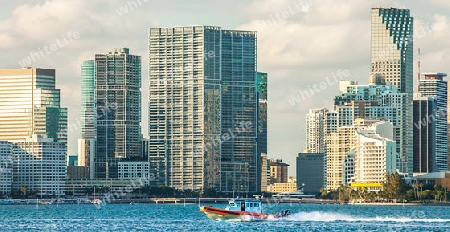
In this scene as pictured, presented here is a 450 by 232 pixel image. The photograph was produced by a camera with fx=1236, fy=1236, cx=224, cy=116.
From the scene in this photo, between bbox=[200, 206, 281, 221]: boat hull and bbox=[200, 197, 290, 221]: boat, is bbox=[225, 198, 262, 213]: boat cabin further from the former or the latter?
bbox=[200, 206, 281, 221]: boat hull

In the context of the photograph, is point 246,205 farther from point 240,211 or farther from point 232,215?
point 232,215

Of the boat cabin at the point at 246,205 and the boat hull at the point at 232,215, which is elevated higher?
the boat cabin at the point at 246,205

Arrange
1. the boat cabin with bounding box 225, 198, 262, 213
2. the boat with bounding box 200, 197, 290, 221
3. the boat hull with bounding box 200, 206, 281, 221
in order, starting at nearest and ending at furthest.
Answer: the boat hull with bounding box 200, 206, 281, 221, the boat with bounding box 200, 197, 290, 221, the boat cabin with bounding box 225, 198, 262, 213

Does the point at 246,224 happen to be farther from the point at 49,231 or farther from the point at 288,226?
the point at 49,231

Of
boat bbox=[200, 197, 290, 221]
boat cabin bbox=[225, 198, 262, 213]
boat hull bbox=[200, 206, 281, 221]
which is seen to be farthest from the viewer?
boat cabin bbox=[225, 198, 262, 213]

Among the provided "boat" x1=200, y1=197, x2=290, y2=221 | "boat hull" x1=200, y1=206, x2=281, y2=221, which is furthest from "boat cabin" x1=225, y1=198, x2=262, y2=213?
"boat hull" x1=200, y1=206, x2=281, y2=221

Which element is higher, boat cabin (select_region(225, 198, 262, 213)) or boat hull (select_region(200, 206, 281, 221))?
boat cabin (select_region(225, 198, 262, 213))

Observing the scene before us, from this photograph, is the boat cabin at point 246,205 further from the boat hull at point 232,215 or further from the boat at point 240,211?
the boat hull at point 232,215

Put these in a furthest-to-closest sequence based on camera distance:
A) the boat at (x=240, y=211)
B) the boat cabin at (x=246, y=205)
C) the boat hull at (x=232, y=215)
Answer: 1. the boat cabin at (x=246, y=205)
2. the boat at (x=240, y=211)
3. the boat hull at (x=232, y=215)

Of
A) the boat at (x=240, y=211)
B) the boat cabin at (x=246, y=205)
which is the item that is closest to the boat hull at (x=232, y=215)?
the boat at (x=240, y=211)

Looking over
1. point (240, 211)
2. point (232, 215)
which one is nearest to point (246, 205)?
point (240, 211)

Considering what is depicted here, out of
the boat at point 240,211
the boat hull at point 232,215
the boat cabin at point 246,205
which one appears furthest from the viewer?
the boat cabin at point 246,205

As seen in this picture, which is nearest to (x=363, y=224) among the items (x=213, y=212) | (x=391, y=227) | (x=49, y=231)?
(x=391, y=227)

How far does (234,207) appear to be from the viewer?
187625 millimetres
